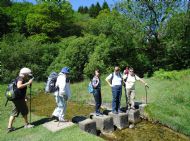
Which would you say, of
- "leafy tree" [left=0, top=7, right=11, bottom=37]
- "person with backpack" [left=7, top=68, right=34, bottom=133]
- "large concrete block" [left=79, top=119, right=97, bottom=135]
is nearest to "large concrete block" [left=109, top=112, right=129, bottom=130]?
"large concrete block" [left=79, top=119, right=97, bottom=135]

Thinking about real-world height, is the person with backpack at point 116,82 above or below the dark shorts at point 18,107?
above

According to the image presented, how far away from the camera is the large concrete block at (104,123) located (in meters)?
12.1

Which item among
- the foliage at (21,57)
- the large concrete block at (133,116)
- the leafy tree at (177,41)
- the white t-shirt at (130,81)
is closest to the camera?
the large concrete block at (133,116)

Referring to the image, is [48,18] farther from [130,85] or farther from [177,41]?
[130,85]

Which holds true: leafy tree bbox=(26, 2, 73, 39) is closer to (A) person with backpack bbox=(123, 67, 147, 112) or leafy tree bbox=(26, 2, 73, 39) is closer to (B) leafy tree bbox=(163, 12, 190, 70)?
(B) leafy tree bbox=(163, 12, 190, 70)

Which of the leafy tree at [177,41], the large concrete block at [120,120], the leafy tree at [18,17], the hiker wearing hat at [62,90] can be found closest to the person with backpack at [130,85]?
the large concrete block at [120,120]

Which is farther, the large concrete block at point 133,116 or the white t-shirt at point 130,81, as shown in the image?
the white t-shirt at point 130,81

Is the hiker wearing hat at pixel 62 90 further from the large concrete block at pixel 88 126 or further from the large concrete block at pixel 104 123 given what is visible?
the large concrete block at pixel 104 123

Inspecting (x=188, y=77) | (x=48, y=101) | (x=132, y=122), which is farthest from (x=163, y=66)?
(x=132, y=122)

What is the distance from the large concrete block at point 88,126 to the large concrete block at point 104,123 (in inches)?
22.6

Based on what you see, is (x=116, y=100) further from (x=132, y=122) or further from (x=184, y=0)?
(x=184, y=0)

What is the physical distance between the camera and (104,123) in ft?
39.8

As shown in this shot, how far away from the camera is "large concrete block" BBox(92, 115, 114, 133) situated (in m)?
12.1

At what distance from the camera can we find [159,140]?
460 inches
